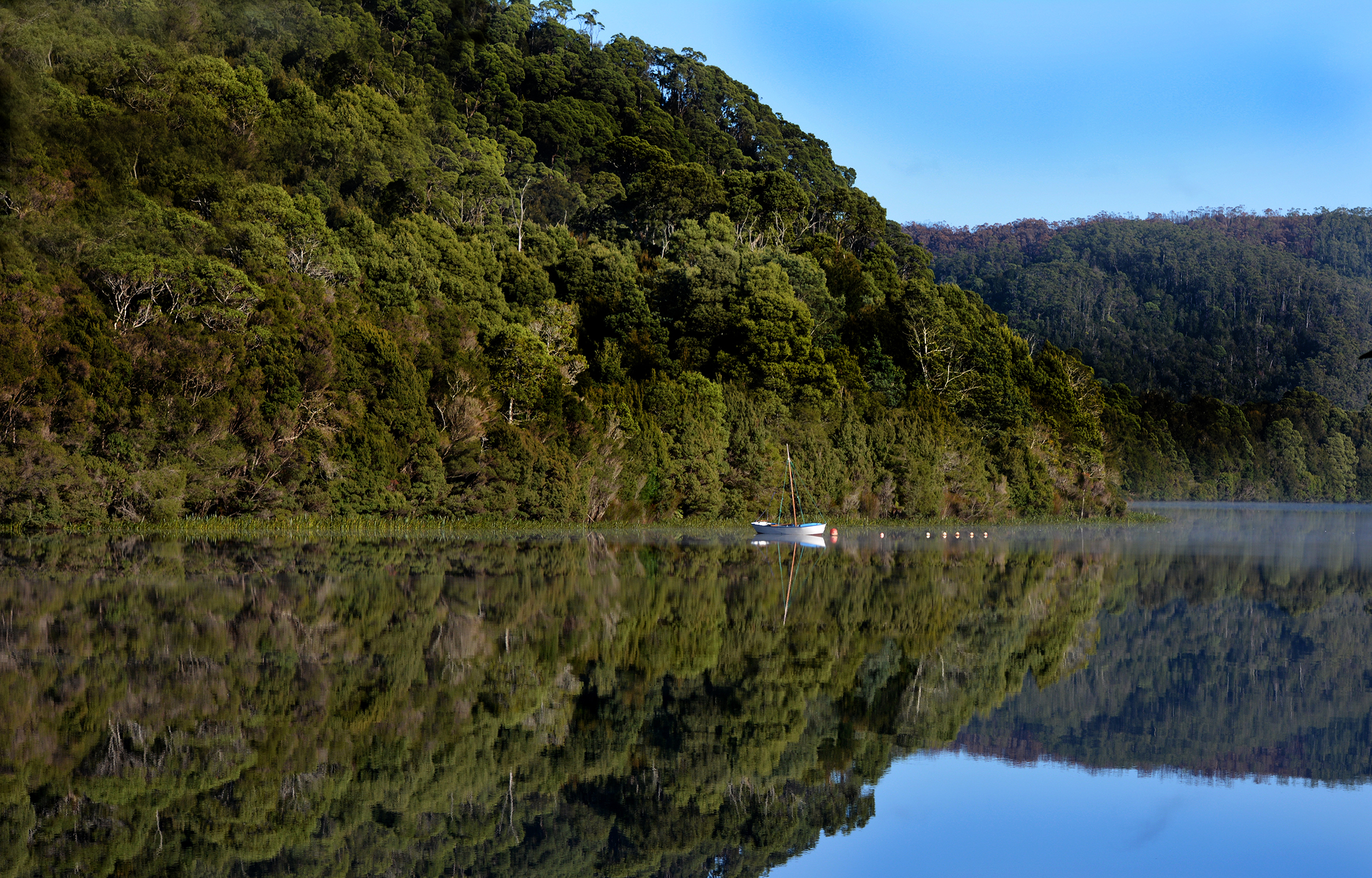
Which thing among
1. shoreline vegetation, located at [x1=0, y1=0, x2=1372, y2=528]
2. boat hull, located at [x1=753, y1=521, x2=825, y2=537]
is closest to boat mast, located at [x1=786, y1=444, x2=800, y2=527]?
shoreline vegetation, located at [x1=0, y1=0, x2=1372, y2=528]

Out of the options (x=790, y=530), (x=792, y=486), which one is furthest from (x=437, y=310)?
(x=790, y=530)

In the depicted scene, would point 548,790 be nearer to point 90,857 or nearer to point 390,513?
point 90,857

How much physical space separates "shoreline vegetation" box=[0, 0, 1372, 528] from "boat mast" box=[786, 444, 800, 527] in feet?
2.68

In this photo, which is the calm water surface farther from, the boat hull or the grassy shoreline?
the boat hull

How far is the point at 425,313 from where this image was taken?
5547 cm

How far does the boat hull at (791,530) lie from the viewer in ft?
167

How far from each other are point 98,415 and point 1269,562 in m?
37.8

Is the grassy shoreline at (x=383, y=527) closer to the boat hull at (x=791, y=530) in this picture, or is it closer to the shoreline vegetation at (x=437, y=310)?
the shoreline vegetation at (x=437, y=310)

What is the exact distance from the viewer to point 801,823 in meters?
10.1

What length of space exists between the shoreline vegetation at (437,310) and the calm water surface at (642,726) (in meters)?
16.6

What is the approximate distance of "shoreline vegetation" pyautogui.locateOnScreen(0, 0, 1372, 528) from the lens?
4203 centimetres

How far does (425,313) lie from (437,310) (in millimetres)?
892

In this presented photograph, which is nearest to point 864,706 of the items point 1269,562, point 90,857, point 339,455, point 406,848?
point 406,848

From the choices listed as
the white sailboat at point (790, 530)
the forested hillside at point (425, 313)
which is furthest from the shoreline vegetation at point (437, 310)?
the white sailboat at point (790, 530)
